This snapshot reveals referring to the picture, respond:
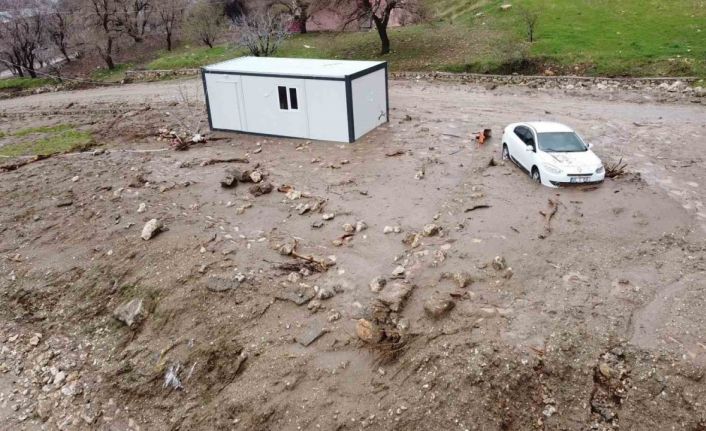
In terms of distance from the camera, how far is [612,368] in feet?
32.0

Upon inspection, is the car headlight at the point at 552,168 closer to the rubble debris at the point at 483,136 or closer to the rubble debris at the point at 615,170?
the rubble debris at the point at 615,170

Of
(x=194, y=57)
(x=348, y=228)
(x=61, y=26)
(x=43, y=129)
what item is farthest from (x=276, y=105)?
(x=61, y=26)

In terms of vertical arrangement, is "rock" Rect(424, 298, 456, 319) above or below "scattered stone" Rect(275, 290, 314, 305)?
above

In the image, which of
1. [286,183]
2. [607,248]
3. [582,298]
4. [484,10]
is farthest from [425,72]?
[582,298]

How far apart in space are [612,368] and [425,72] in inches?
1007

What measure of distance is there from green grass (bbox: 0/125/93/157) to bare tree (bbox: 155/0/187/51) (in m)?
20.6

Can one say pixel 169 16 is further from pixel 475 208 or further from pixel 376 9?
pixel 475 208

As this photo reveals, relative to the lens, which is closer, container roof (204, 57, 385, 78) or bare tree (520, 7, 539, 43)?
container roof (204, 57, 385, 78)

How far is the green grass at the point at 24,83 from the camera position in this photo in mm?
39312

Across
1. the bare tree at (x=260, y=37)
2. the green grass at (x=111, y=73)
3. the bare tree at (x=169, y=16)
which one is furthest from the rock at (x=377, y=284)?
the bare tree at (x=169, y=16)

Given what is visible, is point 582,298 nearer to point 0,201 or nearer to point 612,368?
point 612,368

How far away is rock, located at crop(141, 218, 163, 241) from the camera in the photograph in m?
15.1

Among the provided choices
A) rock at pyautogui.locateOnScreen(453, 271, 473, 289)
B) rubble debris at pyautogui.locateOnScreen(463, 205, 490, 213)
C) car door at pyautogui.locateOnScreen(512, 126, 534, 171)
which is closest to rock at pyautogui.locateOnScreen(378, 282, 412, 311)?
rock at pyautogui.locateOnScreen(453, 271, 473, 289)

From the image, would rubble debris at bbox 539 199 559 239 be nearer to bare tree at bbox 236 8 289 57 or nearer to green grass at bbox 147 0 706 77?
green grass at bbox 147 0 706 77
